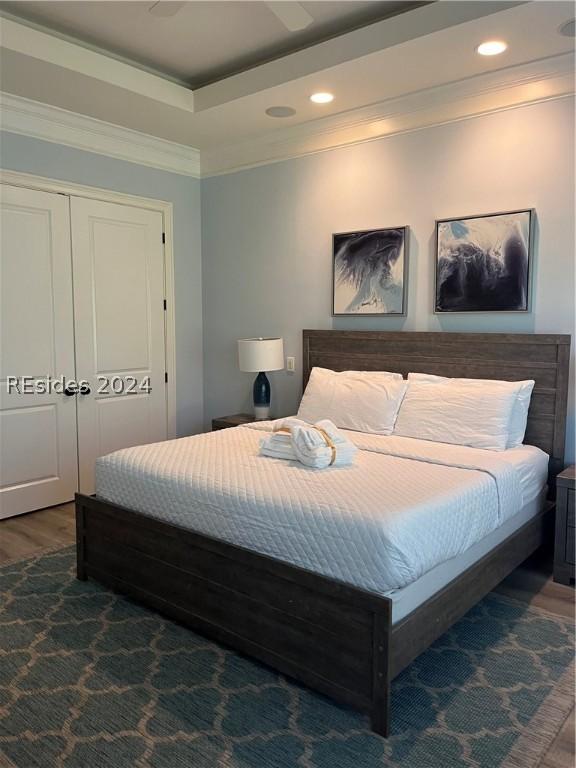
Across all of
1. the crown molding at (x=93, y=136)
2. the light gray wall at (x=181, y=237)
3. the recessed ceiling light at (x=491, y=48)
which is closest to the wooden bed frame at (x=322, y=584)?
the recessed ceiling light at (x=491, y=48)

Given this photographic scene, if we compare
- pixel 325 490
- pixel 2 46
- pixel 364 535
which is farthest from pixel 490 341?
pixel 2 46

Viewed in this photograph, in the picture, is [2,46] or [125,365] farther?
[125,365]

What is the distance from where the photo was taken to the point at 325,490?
238 centimetres

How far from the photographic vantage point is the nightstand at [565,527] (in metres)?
2.92

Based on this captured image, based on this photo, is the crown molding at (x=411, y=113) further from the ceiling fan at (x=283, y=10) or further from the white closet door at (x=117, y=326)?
the ceiling fan at (x=283, y=10)

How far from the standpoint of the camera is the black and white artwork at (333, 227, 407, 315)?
3.88m

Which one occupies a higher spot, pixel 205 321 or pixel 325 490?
pixel 205 321

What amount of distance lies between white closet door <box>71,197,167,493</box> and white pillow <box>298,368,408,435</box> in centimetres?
149

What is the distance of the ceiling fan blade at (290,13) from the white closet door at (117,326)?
2.33m

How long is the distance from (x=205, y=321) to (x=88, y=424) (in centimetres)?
136

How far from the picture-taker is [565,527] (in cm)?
294

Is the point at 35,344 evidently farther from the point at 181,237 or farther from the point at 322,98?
the point at 322,98

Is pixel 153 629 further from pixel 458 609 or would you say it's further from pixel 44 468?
pixel 44 468

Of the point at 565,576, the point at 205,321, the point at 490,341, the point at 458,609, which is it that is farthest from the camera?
the point at 205,321
